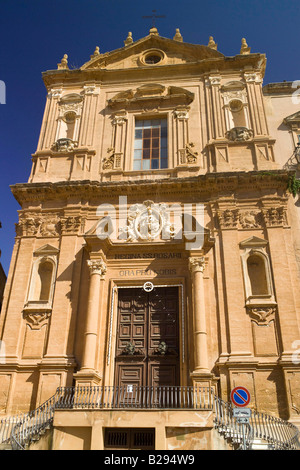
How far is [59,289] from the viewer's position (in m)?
13.5

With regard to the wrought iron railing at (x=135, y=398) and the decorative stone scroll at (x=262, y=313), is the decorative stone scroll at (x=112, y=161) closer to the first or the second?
the decorative stone scroll at (x=262, y=313)

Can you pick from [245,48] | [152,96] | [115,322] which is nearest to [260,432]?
[115,322]

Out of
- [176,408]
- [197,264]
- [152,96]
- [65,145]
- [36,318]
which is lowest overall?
[176,408]

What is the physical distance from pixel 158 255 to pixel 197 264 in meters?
1.56

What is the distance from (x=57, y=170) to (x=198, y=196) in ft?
18.5

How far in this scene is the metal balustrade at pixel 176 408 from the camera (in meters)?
9.15

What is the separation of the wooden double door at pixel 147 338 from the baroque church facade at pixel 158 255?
4 centimetres

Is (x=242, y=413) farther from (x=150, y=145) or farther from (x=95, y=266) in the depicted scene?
(x=150, y=145)

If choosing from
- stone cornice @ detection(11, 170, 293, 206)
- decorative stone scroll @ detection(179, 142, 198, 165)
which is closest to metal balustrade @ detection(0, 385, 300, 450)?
stone cornice @ detection(11, 170, 293, 206)

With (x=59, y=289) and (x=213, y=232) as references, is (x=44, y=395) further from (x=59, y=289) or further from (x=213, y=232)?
(x=213, y=232)

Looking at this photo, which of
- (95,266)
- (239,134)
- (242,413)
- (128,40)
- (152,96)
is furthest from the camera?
(128,40)

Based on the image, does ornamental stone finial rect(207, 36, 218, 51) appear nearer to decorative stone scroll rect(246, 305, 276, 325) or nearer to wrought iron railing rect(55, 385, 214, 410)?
decorative stone scroll rect(246, 305, 276, 325)

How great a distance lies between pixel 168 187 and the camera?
48.3ft

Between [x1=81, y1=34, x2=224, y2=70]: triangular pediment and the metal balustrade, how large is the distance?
45.6ft
